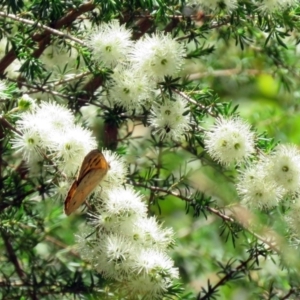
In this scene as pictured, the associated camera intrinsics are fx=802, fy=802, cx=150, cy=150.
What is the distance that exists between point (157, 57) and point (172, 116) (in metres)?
0.07

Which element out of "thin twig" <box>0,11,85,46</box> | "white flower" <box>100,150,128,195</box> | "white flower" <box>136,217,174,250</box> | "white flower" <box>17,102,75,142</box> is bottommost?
"white flower" <box>136,217,174,250</box>

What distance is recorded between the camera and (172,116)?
871 mm

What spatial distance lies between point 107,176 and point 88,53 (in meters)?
0.15

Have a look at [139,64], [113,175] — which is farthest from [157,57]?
[113,175]

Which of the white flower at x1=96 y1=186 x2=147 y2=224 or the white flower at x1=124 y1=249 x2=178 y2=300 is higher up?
the white flower at x1=96 y1=186 x2=147 y2=224

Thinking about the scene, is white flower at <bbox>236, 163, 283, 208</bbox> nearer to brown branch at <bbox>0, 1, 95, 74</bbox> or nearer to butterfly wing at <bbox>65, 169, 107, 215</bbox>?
butterfly wing at <bbox>65, 169, 107, 215</bbox>

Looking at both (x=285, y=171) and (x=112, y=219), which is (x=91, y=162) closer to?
(x=112, y=219)

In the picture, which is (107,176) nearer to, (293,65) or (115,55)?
(115,55)

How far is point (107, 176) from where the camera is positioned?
0.82 meters

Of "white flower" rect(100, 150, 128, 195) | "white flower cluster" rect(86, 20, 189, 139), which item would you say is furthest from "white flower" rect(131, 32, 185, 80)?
"white flower" rect(100, 150, 128, 195)

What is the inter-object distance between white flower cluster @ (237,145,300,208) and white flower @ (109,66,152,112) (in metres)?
0.14

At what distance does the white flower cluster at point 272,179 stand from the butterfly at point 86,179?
15cm

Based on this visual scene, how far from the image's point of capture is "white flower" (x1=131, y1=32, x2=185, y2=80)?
848 millimetres

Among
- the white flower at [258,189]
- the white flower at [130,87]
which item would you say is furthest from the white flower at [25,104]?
the white flower at [258,189]
